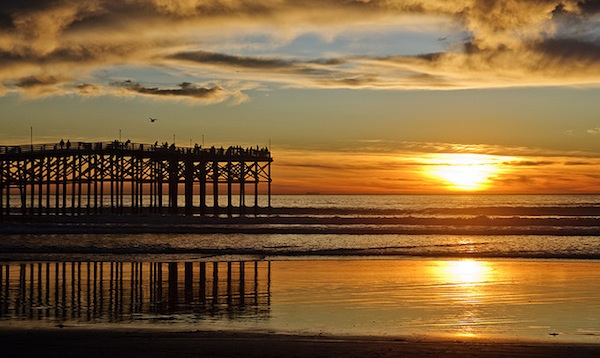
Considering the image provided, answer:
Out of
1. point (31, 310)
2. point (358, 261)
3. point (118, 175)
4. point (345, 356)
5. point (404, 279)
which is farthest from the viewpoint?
point (118, 175)

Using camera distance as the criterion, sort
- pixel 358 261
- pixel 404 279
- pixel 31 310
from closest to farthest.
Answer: pixel 31 310, pixel 404 279, pixel 358 261

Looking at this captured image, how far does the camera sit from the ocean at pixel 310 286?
1524 centimetres

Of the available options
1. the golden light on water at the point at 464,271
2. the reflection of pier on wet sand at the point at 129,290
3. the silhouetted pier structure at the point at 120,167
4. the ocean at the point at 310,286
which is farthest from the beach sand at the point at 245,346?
the silhouetted pier structure at the point at 120,167

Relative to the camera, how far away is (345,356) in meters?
12.3

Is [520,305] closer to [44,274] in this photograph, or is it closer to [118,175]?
[44,274]

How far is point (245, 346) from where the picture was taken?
13031mm

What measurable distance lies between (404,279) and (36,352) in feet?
41.4

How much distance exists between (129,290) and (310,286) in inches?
193

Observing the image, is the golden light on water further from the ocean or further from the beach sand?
the beach sand

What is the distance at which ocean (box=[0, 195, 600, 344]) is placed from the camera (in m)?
15.2

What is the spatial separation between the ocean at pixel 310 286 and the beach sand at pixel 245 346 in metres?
0.68

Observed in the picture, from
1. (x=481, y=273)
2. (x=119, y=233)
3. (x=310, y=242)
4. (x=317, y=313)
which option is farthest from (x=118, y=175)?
(x=317, y=313)

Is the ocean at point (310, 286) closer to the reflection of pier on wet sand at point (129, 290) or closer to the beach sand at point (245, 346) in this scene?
the reflection of pier on wet sand at point (129, 290)

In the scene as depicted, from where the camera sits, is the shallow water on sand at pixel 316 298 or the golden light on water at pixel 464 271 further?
the golden light on water at pixel 464 271
